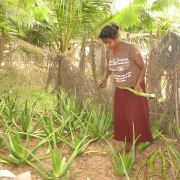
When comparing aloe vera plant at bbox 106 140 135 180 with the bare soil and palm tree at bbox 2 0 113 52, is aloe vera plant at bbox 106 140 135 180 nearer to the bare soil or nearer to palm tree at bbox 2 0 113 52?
the bare soil

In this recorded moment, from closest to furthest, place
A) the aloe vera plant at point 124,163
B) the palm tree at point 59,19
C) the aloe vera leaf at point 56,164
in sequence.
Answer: the aloe vera leaf at point 56,164 < the aloe vera plant at point 124,163 < the palm tree at point 59,19

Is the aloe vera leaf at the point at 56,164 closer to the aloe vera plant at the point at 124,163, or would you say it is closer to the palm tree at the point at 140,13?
the aloe vera plant at the point at 124,163

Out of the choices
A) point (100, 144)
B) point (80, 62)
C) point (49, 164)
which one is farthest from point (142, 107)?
point (80, 62)

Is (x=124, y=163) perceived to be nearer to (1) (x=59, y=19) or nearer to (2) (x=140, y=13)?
(1) (x=59, y=19)

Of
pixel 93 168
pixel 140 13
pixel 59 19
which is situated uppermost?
pixel 140 13

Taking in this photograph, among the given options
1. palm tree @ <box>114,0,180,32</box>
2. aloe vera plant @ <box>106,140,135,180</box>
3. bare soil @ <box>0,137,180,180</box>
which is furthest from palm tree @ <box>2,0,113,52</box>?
aloe vera plant @ <box>106,140,135,180</box>

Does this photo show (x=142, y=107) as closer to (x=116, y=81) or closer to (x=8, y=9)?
(x=116, y=81)

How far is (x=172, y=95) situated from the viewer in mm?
3107

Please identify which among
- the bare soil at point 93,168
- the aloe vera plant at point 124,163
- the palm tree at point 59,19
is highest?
the palm tree at point 59,19

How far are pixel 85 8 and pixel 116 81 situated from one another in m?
5.19

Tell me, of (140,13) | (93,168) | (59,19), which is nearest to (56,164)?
(93,168)

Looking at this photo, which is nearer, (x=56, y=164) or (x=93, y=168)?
(x=56, y=164)

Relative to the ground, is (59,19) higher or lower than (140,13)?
lower

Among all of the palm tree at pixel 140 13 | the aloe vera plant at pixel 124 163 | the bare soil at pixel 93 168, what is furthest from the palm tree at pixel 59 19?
the aloe vera plant at pixel 124 163
